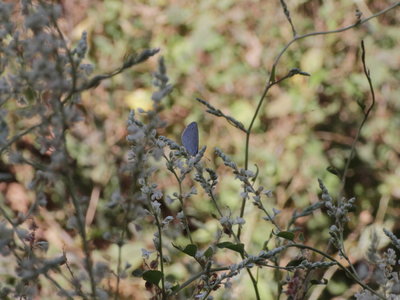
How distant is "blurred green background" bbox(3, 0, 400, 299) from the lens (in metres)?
2.71

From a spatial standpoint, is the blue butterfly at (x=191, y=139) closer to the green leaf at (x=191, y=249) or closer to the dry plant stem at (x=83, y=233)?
the green leaf at (x=191, y=249)

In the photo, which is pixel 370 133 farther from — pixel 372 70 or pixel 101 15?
pixel 101 15

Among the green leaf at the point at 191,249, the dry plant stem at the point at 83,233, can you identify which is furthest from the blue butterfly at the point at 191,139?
the dry plant stem at the point at 83,233

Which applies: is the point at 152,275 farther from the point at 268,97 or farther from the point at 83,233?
the point at 268,97

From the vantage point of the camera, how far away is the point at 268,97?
283cm

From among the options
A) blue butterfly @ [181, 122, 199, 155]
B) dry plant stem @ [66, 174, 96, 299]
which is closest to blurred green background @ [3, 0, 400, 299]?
blue butterfly @ [181, 122, 199, 155]

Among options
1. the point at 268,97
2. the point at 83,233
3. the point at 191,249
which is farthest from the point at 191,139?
the point at 268,97

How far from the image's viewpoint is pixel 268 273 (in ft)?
7.70

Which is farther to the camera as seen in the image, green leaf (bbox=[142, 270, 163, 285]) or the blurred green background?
the blurred green background

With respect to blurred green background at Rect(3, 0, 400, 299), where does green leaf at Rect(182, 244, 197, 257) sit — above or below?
below

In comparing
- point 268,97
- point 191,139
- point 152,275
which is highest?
point 268,97

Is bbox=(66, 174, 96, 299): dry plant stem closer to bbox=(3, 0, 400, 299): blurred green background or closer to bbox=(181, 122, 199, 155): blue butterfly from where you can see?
bbox=(181, 122, 199, 155): blue butterfly

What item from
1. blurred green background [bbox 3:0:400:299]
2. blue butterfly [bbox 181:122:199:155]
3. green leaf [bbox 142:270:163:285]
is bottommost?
green leaf [bbox 142:270:163:285]

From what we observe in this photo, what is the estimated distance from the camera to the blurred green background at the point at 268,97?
2.71 metres
